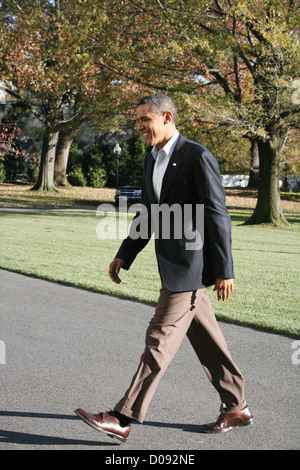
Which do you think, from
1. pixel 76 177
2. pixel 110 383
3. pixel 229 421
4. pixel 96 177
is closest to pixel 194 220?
pixel 229 421

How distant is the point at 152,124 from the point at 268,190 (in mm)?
19369

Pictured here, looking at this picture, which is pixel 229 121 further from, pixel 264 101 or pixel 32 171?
pixel 32 171

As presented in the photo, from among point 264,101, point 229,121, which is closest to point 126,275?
point 229,121

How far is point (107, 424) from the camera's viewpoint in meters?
3.45

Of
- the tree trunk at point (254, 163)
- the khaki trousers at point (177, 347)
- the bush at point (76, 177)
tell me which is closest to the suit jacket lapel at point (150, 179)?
the khaki trousers at point (177, 347)

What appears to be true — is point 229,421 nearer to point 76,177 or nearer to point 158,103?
point 158,103

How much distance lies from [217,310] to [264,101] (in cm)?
1462

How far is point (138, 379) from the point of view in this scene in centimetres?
345

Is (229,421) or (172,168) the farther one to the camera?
(229,421)

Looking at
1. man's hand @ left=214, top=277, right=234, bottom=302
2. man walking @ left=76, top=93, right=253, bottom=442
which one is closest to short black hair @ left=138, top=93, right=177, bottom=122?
man walking @ left=76, top=93, right=253, bottom=442

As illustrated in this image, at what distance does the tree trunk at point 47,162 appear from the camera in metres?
34.3

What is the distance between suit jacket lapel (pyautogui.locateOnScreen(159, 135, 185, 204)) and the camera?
3.54 m

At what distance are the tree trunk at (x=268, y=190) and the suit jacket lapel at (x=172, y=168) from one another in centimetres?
1904

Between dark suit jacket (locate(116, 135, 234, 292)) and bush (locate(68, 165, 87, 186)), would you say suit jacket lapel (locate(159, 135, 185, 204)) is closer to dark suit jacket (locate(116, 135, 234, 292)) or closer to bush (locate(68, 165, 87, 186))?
dark suit jacket (locate(116, 135, 234, 292))
